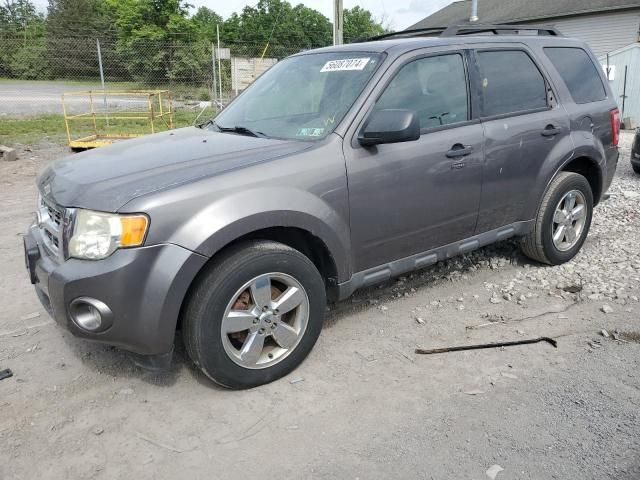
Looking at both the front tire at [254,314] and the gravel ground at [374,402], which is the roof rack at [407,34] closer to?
the gravel ground at [374,402]

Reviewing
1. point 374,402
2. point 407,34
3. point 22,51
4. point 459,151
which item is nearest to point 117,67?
point 22,51

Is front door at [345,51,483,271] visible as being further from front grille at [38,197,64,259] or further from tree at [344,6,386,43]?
tree at [344,6,386,43]

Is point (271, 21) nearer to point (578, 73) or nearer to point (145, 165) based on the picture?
point (578, 73)

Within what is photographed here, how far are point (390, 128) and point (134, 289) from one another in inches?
66.0

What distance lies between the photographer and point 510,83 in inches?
169

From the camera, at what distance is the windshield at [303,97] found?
3.54 m

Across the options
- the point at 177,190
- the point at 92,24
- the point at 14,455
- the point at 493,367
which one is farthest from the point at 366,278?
the point at 92,24

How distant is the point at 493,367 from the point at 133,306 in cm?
211

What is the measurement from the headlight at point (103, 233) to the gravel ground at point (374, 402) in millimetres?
894

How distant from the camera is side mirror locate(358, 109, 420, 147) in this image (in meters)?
3.24

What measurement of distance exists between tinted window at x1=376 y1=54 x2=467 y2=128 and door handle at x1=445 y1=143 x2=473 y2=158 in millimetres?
185

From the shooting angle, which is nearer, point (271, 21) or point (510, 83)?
point (510, 83)

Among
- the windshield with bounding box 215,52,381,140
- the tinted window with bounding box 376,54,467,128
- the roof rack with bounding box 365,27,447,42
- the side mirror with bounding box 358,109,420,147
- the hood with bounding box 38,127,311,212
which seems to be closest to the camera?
the hood with bounding box 38,127,311,212

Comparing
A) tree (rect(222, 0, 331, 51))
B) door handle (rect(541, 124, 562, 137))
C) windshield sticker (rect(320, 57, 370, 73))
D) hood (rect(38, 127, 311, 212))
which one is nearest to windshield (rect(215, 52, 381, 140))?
windshield sticker (rect(320, 57, 370, 73))
